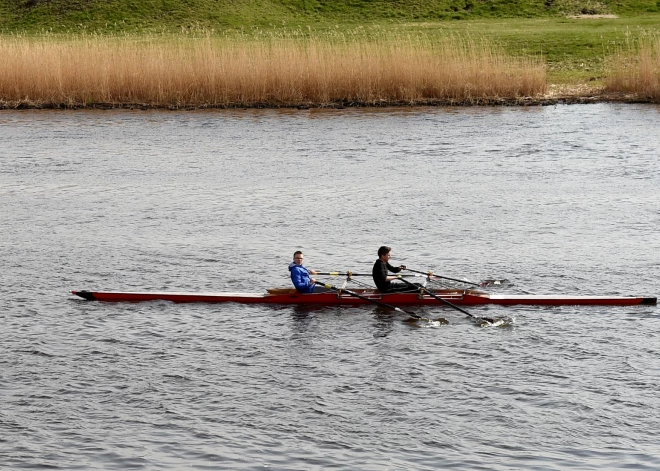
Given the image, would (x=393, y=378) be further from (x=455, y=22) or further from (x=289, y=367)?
(x=455, y=22)

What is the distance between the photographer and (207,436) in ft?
49.1

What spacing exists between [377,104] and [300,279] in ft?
73.4

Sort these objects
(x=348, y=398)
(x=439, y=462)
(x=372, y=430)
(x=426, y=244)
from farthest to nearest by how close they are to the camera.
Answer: (x=426, y=244) → (x=348, y=398) → (x=372, y=430) → (x=439, y=462)

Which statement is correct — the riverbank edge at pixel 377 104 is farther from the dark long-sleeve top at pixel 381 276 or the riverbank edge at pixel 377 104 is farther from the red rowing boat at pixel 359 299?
the red rowing boat at pixel 359 299

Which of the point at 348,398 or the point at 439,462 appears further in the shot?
the point at 348,398

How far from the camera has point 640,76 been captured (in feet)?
137

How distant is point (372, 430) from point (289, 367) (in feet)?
8.86

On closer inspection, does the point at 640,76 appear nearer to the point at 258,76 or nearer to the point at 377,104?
the point at 377,104

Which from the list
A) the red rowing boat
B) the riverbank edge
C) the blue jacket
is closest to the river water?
the red rowing boat

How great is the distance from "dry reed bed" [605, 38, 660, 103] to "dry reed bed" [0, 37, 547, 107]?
285 cm

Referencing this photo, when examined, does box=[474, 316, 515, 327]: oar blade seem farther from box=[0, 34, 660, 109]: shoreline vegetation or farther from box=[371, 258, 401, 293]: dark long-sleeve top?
box=[0, 34, 660, 109]: shoreline vegetation

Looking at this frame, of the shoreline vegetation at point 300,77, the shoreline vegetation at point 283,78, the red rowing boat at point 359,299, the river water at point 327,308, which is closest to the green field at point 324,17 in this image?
the shoreline vegetation at point 300,77

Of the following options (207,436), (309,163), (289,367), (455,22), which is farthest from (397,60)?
(207,436)

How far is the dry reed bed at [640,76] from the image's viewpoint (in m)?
40.9
